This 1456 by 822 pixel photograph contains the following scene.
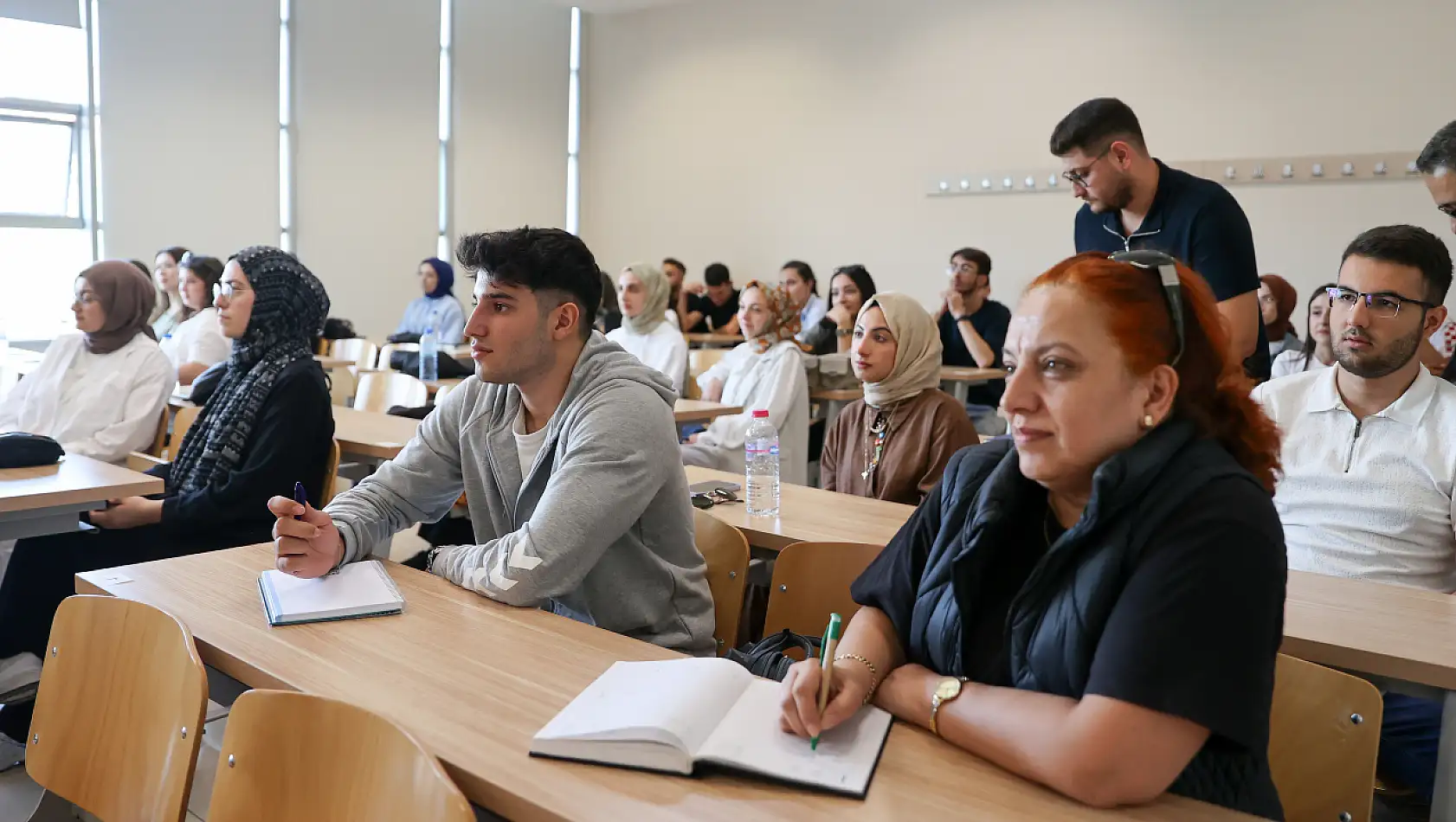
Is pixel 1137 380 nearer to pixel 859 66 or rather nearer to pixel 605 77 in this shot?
pixel 859 66

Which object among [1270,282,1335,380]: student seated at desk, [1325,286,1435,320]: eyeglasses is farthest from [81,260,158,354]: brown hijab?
[1270,282,1335,380]: student seated at desk

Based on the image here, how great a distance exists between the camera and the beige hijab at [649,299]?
20.2ft

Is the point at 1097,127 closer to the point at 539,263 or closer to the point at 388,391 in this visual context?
the point at 539,263

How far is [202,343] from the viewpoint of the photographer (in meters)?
5.44

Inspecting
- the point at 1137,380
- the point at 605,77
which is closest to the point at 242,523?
the point at 1137,380

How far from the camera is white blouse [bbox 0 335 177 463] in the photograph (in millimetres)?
3828

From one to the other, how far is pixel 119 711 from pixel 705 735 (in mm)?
830

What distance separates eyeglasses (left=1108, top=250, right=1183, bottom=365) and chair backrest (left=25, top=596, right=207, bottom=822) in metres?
1.29

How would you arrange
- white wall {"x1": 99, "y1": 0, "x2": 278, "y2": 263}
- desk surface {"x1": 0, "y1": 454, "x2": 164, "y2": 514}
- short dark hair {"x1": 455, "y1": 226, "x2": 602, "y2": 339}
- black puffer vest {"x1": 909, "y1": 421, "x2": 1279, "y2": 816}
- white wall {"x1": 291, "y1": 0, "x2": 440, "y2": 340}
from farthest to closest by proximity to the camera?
white wall {"x1": 291, "y1": 0, "x2": 440, "y2": 340} → white wall {"x1": 99, "y1": 0, "x2": 278, "y2": 263} → desk surface {"x1": 0, "y1": 454, "x2": 164, "y2": 514} → short dark hair {"x1": 455, "y1": 226, "x2": 602, "y2": 339} → black puffer vest {"x1": 909, "y1": 421, "x2": 1279, "y2": 816}

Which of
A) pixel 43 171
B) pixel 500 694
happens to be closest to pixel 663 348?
pixel 500 694

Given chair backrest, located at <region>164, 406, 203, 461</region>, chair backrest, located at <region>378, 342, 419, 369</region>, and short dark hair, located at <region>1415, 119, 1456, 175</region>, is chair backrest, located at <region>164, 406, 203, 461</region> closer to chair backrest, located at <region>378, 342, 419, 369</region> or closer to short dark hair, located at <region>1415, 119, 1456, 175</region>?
chair backrest, located at <region>378, 342, 419, 369</region>

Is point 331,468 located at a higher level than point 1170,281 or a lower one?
lower

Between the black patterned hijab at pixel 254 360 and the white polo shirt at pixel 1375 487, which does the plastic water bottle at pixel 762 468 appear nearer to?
the white polo shirt at pixel 1375 487

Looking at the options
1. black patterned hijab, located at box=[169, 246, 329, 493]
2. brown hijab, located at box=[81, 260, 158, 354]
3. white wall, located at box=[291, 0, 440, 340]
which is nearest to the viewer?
black patterned hijab, located at box=[169, 246, 329, 493]
